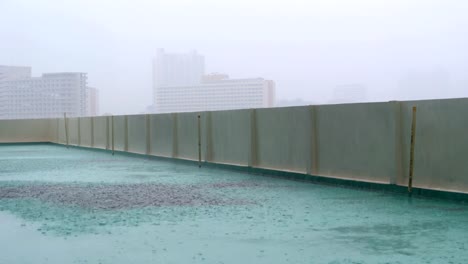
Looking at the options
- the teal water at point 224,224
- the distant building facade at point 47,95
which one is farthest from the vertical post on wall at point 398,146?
the distant building facade at point 47,95

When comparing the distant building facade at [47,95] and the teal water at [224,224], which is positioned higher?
the distant building facade at [47,95]

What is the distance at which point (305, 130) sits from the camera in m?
15.1

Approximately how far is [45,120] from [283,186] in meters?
34.2

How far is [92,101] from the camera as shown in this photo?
92250mm

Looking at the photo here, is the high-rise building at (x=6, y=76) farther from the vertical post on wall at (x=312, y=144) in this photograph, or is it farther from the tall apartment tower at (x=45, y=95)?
the vertical post on wall at (x=312, y=144)

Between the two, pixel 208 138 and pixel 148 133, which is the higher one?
pixel 208 138

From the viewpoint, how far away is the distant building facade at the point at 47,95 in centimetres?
7500

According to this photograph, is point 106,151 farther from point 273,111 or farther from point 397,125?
point 397,125

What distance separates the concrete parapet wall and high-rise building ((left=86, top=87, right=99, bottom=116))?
63919mm

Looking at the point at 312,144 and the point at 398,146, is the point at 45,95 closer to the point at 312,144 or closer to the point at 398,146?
the point at 312,144

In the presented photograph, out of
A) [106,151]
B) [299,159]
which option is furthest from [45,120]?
[299,159]

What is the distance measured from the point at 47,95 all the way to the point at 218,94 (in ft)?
109

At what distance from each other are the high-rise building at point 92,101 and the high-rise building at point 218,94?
78.7ft

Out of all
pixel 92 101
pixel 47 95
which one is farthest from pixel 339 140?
pixel 92 101
